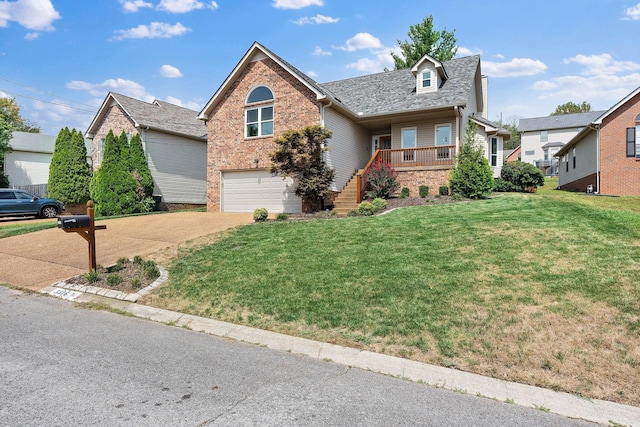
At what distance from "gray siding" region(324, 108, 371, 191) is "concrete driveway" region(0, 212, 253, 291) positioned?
5.10 m

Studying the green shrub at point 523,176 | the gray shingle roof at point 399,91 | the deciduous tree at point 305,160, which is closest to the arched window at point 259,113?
the deciduous tree at point 305,160

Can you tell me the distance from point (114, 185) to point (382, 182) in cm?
1421

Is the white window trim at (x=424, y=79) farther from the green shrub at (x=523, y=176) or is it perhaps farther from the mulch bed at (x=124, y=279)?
the mulch bed at (x=124, y=279)

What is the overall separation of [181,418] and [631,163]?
2195 cm

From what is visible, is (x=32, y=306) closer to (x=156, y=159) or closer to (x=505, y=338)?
(x=505, y=338)

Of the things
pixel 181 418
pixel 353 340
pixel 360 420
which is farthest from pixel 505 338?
pixel 181 418

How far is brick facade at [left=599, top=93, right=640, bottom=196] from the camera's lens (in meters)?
17.6

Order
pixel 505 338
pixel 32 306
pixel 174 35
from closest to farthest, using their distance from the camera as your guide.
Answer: pixel 505 338 → pixel 32 306 → pixel 174 35

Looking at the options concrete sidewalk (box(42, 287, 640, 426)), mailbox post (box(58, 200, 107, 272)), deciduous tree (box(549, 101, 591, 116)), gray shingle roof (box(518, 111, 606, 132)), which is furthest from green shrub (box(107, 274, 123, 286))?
deciduous tree (box(549, 101, 591, 116))

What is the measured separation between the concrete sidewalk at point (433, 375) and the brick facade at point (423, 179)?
13.4 meters

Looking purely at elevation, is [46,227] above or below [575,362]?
above

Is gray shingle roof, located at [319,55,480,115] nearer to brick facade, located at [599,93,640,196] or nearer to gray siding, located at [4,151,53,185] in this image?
brick facade, located at [599,93,640,196]

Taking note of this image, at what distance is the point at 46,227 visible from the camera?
1438 cm

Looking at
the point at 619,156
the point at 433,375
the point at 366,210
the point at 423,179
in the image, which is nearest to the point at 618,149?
the point at 619,156
